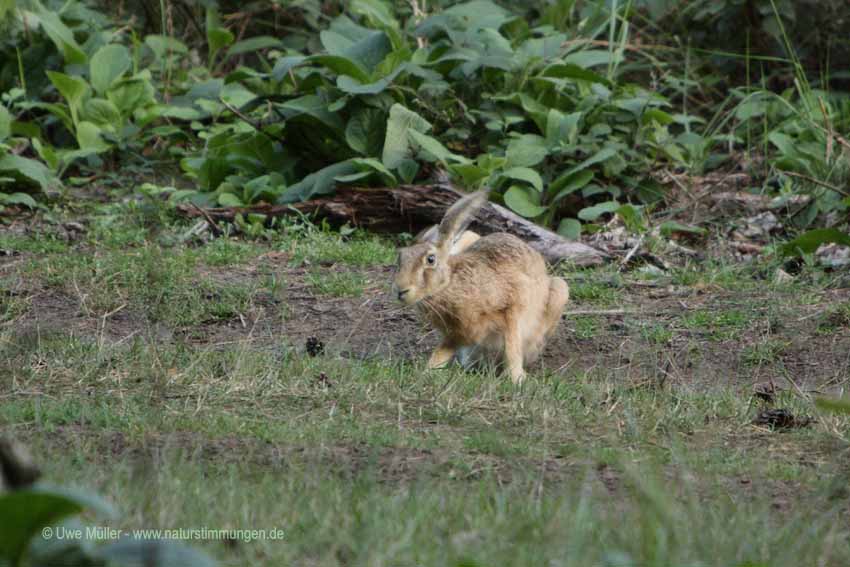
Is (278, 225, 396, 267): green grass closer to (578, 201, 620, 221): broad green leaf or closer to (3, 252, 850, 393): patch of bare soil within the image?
(3, 252, 850, 393): patch of bare soil

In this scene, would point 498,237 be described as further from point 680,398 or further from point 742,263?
point 742,263

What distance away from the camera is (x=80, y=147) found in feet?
36.7

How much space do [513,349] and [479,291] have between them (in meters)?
0.39

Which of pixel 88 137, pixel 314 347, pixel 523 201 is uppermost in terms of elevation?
pixel 314 347

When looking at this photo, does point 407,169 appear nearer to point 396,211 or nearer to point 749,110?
point 396,211

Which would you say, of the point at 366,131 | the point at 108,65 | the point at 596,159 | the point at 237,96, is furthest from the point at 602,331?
the point at 108,65

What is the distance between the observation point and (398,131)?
9.71m

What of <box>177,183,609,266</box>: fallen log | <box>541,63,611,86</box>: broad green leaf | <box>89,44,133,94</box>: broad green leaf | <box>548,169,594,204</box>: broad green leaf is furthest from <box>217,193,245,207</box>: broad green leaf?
<box>541,63,611,86</box>: broad green leaf

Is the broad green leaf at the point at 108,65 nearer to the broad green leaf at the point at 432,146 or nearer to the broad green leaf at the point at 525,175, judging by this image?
the broad green leaf at the point at 432,146

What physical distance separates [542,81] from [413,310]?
11.2 feet

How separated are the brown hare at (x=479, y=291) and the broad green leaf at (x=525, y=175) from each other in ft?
8.03

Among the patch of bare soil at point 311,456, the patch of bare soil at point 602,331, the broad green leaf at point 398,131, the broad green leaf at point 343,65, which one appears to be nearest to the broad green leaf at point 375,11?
the broad green leaf at point 343,65

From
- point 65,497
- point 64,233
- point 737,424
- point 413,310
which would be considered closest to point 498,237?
point 413,310

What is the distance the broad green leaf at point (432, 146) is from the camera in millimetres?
9500
